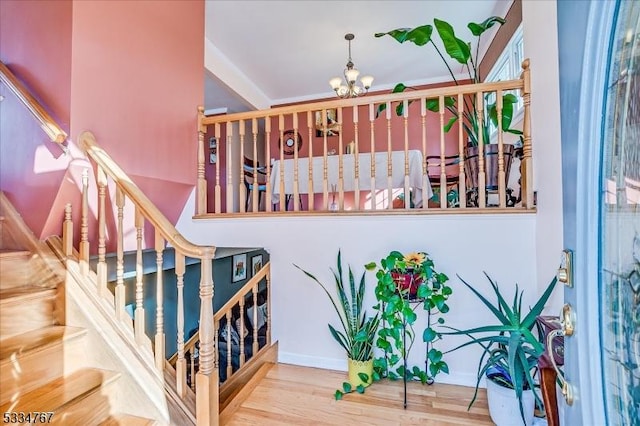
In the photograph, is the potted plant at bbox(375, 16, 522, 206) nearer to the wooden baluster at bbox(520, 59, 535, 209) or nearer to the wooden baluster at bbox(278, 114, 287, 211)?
the wooden baluster at bbox(520, 59, 535, 209)

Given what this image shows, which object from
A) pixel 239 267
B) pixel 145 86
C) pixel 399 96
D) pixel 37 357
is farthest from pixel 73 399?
pixel 399 96

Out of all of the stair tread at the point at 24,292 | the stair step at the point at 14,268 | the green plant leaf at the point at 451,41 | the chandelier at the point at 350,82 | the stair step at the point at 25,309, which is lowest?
the stair step at the point at 25,309

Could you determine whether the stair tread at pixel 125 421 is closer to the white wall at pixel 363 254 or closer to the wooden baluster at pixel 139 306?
the wooden baluster at pixel 139 306

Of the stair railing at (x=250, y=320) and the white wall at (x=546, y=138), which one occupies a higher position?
the white wall at (x=546, y=138)

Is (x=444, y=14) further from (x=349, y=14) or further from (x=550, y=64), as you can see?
(x=550, y=64)

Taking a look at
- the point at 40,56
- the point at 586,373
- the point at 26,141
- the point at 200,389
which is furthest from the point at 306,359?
the point at 40,56

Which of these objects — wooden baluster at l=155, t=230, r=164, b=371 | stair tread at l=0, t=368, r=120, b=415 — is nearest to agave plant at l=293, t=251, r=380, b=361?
wooden baluster at l=155, t=230, r=164, b=371

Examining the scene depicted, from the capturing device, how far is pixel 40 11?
198 cm

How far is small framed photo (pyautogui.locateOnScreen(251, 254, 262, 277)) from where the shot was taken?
2.53 m

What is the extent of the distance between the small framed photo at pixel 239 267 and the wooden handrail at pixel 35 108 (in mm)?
1275

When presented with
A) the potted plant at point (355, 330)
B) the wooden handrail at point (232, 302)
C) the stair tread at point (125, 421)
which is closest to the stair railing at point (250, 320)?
the wooden handrail at point (232, 302)

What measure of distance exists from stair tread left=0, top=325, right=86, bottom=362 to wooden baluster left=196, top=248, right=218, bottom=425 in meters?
0.63

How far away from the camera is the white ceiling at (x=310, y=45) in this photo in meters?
3.66

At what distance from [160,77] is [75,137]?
3.05 ft
